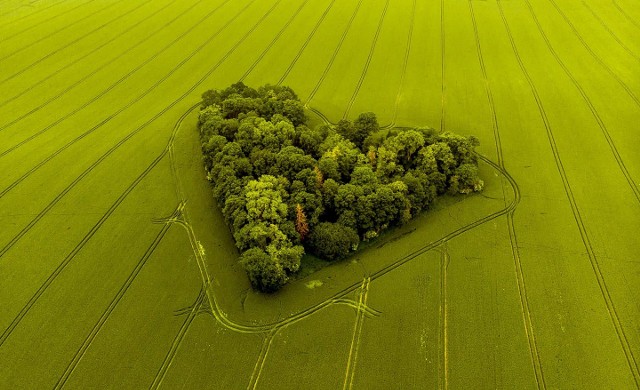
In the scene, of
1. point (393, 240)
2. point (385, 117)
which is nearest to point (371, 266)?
point (393, 240)

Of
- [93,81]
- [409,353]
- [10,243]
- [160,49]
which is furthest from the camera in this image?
[160,49]

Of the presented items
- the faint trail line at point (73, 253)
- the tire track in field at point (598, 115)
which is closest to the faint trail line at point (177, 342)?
the faint trail line at point (73, 253)

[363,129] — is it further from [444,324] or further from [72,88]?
[72,88]

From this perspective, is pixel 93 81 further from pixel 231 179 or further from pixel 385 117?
pixel 385 117

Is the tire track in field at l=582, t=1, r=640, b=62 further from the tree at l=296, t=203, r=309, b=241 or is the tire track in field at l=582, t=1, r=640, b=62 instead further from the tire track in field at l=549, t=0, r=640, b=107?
the tree at l=296, t=203, r=309, b=241

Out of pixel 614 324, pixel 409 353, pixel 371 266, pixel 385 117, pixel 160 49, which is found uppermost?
pixel 160 49

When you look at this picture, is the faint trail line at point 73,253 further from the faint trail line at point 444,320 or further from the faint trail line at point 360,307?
the faint trail line at point 444,320

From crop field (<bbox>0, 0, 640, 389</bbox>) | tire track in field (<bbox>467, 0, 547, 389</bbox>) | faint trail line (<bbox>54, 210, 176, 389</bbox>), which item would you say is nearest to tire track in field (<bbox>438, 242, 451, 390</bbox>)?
crop field (<bbox>0, 0, 640, 389</bbox>)
